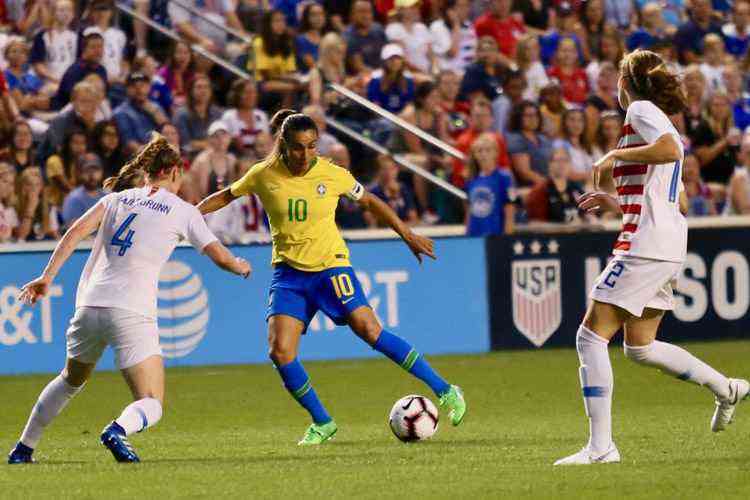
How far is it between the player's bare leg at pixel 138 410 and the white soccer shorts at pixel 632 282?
2.38m

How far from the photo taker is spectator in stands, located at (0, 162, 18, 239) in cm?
1638

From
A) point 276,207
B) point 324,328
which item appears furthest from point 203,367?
point 276,207

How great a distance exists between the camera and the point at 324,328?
1655 cm

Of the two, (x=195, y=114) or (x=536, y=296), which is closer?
(x=536, y=296)

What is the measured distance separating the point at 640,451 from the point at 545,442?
0.82 metres

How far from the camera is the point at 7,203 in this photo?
16.6m

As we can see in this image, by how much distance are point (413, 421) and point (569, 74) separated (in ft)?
38.8

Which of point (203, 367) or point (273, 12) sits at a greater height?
point (273, 12)

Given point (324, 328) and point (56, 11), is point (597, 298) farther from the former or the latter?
point (56, 11)

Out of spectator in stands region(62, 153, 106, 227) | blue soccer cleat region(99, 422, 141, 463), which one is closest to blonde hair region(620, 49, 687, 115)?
blue soccer cleat region(99, 422, 141, 463)

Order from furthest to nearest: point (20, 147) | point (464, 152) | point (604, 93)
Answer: point (604, 93) < point (464, 152) < point (20, 147)

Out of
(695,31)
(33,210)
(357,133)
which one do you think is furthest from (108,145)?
(695,31)

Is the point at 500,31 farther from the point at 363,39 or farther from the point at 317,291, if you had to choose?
the point at 317,291

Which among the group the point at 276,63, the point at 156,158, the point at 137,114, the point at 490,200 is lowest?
the point at 490,200
